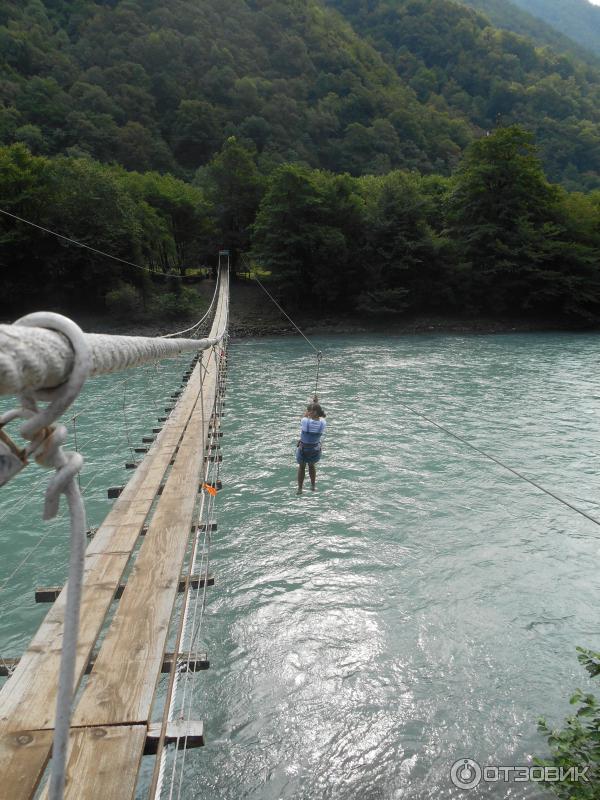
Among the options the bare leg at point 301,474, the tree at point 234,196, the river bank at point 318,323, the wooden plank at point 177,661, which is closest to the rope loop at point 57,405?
the wooden plank at point 177,661

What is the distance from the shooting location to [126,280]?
27.8m

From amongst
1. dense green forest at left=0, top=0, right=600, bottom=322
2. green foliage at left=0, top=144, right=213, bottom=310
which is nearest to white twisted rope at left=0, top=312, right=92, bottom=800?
dense green forest at left=0, top=0, right=600, bottom=322

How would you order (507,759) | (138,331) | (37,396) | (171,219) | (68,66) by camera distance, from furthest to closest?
(68,66) → (171,219) → (138,331) → (507,759) → (37,396)

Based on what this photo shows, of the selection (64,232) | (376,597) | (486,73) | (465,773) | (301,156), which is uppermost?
(486,73)

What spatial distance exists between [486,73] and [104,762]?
102m

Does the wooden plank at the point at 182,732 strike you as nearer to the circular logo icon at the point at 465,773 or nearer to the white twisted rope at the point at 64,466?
the white twisted rope at the point at 64,466

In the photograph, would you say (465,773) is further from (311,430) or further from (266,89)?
(266,89)

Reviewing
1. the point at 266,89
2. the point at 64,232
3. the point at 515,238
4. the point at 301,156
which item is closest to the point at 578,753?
the point at 64,232

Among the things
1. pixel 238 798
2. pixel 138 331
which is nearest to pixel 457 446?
pixel 238 798

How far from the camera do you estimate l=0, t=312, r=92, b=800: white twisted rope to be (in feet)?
2.79

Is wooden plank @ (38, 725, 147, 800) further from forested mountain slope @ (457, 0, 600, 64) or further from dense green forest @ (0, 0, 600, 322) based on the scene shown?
forested mountain slope @ (457, 0, 600, 64)

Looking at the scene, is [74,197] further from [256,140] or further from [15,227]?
[256,140]

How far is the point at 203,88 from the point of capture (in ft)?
228

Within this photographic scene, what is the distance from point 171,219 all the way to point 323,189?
33.6 feet
